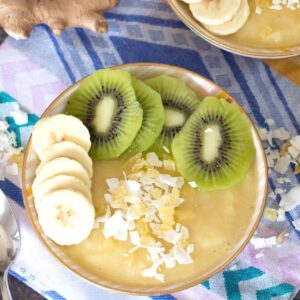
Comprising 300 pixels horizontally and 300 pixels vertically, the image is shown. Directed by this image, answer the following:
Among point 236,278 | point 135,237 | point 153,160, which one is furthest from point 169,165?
point 236,278

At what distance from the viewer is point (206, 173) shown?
3.83 ft

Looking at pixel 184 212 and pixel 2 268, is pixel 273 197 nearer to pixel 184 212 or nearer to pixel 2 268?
pixel 184 212

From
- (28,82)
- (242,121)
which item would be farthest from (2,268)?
(242,121)

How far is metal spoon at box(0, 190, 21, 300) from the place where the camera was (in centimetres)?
116

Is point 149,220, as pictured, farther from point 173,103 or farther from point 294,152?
point 294,152

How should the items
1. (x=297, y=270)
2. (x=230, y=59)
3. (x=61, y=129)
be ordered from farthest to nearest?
(x=230, y=59) < (x=297, y=270) < (x=61, y=129)

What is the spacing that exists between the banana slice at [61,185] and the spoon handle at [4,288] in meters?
0.16

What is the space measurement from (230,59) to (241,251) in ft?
1.34

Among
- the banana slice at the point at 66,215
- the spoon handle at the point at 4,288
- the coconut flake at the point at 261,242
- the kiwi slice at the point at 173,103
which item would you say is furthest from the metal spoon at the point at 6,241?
the coconut flake at the point at 261,242

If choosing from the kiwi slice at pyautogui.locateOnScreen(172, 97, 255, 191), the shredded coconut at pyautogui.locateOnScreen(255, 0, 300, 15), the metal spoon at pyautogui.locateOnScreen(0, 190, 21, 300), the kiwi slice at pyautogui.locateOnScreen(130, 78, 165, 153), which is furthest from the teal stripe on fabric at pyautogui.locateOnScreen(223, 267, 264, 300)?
the shredded coconut at pyautogui.locateOnScreen(255, 0, 300, 15)

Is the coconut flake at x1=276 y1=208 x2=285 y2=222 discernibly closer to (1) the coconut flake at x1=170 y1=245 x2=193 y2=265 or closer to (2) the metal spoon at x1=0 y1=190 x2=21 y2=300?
(1) the coconut flake at x1=170 y1=245 x2=193 y2=265

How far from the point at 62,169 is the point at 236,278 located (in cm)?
39

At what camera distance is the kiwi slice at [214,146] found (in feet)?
3.80

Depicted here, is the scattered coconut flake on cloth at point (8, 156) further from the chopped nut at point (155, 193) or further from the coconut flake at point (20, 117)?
the chopped nut at point (155, 193)
